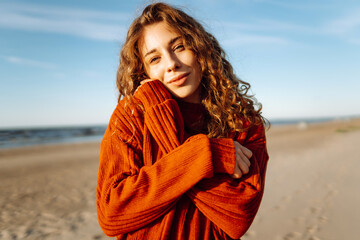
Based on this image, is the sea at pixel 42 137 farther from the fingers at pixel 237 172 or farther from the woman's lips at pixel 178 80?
the fingers at pixel 237 172

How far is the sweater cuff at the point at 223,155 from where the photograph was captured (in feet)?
3.69

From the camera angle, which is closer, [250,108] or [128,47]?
[128,47]

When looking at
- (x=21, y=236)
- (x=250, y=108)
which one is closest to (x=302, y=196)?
(x=250, y=108)

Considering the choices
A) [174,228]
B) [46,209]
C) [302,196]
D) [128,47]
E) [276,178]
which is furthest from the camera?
[276,178]

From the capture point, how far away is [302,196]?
514cm

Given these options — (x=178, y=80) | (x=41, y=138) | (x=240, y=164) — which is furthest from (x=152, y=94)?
(x=41, y=138)

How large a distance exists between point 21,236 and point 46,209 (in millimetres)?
1077

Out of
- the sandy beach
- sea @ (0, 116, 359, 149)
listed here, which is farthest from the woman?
sea @ (0, 116, 359, 149)

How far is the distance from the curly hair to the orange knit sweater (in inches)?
10.7

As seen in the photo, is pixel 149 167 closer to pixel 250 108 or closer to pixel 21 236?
pixel 250 108

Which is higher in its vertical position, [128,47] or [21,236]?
[128,47]

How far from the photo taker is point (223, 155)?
114cm

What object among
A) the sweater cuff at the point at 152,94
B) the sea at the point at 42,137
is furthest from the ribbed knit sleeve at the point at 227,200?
the sea at the point at 42,137

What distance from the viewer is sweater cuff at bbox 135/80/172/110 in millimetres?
1288
